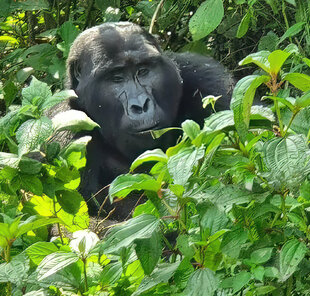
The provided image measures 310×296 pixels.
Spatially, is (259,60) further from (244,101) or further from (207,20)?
(207,20)

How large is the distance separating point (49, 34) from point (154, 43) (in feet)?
2.79

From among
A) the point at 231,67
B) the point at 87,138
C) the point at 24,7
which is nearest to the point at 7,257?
the point at 87,138

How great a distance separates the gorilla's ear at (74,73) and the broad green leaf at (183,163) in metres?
2.72

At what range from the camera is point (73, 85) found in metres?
4.33

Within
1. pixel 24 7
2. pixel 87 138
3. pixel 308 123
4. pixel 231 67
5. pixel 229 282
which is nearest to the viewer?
pixel 229 282

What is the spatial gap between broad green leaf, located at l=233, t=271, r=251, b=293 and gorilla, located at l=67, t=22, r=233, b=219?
216 centimetres

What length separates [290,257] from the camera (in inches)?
59.5

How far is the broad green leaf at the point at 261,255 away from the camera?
5.11ft

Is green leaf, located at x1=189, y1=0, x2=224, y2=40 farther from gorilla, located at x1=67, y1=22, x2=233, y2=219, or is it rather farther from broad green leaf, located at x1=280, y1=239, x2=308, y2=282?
broad green leaf, located at x1=280, y1=239, x2=308, y2=282

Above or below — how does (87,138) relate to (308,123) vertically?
below

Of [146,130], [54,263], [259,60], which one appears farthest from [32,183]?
[146,130]

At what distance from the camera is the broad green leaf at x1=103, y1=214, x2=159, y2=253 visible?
1559mm

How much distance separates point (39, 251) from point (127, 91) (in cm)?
204

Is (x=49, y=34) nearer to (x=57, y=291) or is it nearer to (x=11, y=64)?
(x=11, y=64)
